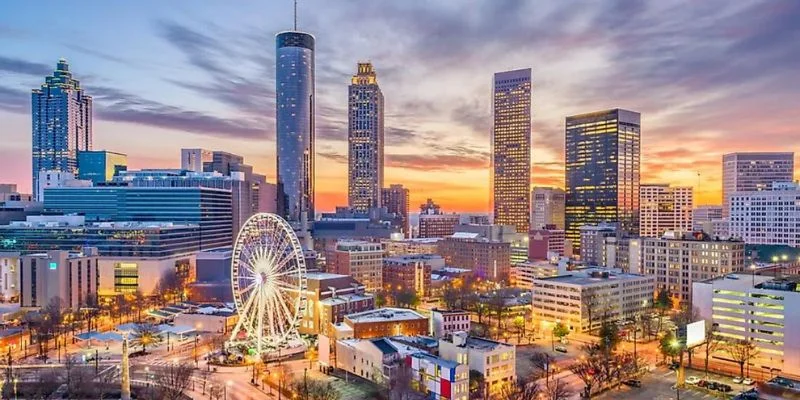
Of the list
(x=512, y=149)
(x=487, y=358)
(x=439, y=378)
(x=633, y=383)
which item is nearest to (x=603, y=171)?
(x=512, y=149)

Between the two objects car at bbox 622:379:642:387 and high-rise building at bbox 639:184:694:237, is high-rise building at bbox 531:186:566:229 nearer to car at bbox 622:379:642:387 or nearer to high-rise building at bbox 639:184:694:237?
high-rise building at bbox 639:184:694:237

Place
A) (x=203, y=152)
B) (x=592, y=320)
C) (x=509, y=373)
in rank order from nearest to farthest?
1. (x=509, y=373)
2. (x=592, y=320)
3. (x=203, y=152)

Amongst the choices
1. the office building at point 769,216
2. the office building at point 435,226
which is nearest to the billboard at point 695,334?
the office building at point 769,216

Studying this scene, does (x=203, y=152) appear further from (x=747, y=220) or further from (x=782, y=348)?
(x=782, y=348)

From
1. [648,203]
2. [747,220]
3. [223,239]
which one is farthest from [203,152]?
[747,220]

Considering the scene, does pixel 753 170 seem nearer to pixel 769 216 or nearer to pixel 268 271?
pixel 769 216

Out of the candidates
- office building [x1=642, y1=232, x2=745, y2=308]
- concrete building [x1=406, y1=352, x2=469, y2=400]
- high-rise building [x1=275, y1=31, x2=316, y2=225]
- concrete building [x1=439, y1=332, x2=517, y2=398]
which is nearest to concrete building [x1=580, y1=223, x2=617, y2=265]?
office building [x1=642, y1=232, x2=745, y2=308]
